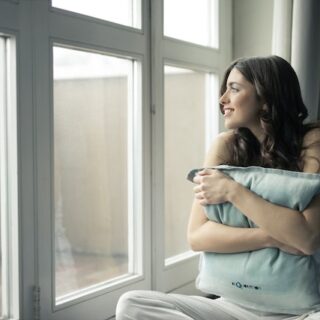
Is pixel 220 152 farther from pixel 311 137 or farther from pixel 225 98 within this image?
pixel 311 137

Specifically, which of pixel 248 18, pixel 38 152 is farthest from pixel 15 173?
pixel 248 18

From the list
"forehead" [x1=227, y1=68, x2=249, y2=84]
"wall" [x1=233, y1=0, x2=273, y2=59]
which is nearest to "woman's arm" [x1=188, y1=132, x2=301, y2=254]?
"forehead" [x1=227, y1=68, x2=249, y2=84]

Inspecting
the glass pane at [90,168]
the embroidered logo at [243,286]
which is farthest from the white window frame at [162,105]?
the embroidered logo at [243,286]

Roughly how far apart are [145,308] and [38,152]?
53cm

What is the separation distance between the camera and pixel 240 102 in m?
1.63

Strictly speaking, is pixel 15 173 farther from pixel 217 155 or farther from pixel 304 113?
pixel 304 113

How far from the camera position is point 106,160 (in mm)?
1834

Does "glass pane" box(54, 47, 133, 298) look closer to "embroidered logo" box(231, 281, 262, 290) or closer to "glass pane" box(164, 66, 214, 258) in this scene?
"glass pane" box(164, 66, 214, 258)

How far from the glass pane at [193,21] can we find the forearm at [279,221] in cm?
91

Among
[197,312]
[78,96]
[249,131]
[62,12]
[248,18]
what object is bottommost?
[197,312]

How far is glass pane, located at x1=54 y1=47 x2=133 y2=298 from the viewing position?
164 cm

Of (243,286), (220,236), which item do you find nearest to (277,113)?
(220,236)

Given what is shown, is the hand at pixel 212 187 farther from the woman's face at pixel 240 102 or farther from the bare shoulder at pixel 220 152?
the woman's face at pixel 240 102

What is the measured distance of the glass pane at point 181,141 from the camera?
6.98ft
